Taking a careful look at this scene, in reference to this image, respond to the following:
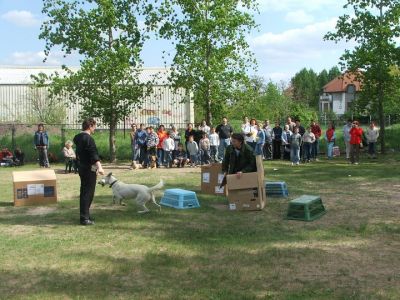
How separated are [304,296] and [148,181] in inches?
389

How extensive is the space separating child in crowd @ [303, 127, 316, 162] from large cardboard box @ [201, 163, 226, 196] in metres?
8.98

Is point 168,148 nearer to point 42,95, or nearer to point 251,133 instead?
point 251,133

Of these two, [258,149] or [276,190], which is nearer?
[276,190]

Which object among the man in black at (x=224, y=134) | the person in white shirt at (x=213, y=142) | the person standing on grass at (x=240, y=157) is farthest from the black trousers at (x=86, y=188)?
the man in black at (x=224, y=134)

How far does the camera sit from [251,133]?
1941 centimetres

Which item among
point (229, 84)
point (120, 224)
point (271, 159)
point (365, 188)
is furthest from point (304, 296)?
point (229, 84)

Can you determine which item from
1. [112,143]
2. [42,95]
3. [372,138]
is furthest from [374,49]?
[42,95]

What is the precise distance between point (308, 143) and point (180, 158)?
5292 millimetres

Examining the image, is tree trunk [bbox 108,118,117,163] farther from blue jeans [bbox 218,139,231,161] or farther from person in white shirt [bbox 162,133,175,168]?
blue jeans [bbox 218,139,231,161]

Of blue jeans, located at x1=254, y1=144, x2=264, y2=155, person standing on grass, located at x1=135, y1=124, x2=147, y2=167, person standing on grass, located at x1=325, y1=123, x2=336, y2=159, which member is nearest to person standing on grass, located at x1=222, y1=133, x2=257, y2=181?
person standing on grass, located at x1=135, y1=124, x2=147, y2=167

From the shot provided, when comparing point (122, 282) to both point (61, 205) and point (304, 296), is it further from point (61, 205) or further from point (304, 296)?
point (61, 205)

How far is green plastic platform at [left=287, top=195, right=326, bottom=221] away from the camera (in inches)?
355

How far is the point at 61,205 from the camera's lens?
1097cm

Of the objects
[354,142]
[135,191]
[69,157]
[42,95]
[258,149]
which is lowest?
[135,191]
